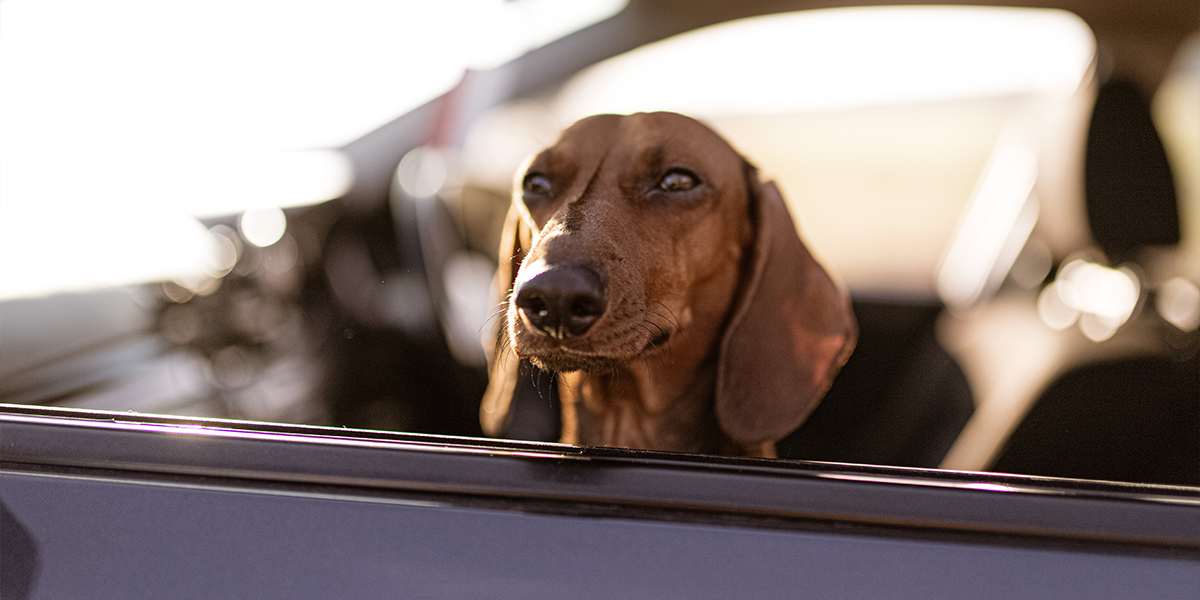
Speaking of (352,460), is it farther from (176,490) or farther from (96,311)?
(96,311)

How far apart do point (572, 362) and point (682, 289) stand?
0.41 metres

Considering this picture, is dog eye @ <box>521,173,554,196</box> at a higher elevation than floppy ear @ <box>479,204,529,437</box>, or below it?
higher

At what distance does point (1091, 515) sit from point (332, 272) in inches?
114

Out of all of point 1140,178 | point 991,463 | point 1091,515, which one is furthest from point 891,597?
point 1140,178

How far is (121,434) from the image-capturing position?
3.33 feet

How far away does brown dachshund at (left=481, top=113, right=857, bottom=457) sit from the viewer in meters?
1.52

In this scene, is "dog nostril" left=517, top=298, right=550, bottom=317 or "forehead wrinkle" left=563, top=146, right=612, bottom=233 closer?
"dog nostril" left=517, top=298, right=550, bottom=317

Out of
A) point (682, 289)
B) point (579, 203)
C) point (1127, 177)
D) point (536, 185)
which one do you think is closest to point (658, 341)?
point (682, 289)

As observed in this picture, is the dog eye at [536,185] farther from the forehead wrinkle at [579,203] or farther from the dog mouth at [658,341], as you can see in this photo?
the dog mouth at [658,341]

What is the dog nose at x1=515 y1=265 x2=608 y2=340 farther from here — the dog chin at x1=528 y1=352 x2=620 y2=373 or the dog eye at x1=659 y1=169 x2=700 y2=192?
the dog eye at x1=659 y1=169 x2=700 y2=192

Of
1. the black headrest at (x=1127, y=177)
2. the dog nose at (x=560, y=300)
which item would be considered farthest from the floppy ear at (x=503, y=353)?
the black headrest at (x=1127, y=177)

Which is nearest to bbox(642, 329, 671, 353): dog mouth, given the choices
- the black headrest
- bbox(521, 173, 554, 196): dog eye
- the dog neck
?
the dog neck

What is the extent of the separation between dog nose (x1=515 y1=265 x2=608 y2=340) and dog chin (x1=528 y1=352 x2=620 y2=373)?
8 centimetres

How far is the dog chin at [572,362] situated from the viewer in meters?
1.29
